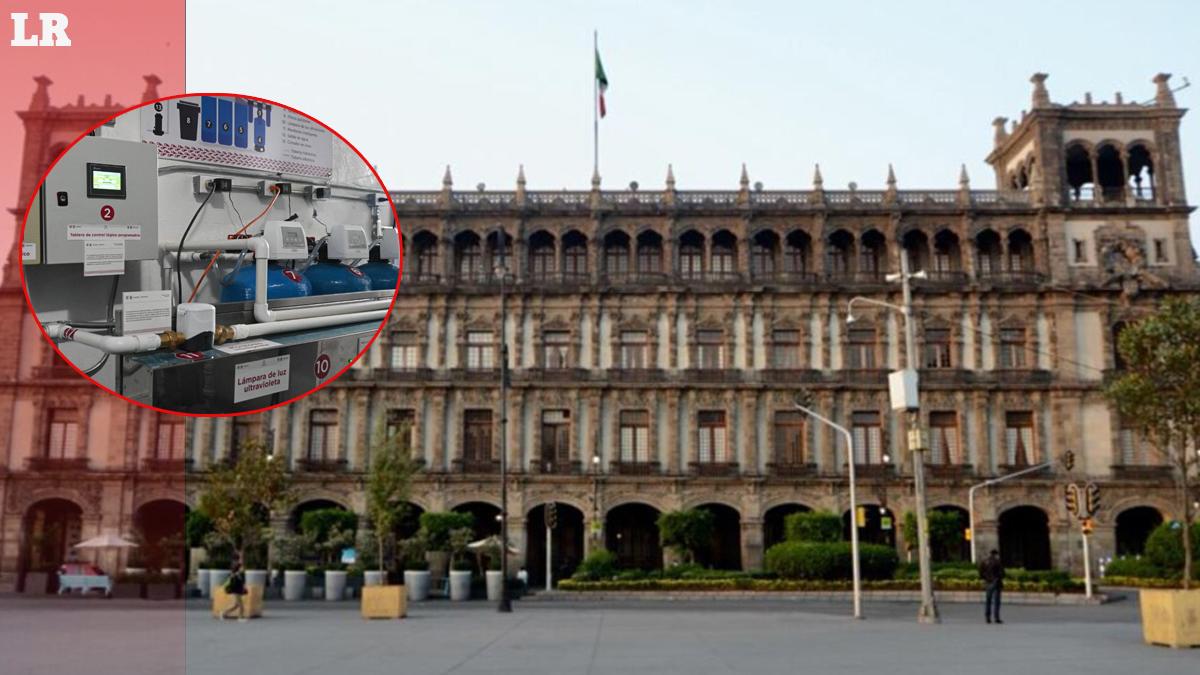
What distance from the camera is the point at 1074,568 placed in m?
45.6

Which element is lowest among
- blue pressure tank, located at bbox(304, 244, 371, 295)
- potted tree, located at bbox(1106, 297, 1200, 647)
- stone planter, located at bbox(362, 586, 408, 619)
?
stone planter, located at bbox(362, 586, 408, 619)

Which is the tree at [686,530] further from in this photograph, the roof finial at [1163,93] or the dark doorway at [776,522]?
the roof finial at [1163,93]

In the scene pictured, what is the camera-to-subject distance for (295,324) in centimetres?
382

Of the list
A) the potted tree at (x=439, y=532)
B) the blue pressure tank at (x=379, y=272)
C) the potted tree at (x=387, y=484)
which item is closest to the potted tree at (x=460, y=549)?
the potted tree at (x=439, y=532)

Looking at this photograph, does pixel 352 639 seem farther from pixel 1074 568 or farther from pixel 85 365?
pixel 1074 568

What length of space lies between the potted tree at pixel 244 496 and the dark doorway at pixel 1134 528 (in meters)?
38.7

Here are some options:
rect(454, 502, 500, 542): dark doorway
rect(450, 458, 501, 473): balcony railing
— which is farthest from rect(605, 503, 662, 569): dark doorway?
rect(450, 458, 501, 473): balcony railing

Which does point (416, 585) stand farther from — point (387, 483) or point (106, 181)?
point (106, 181)

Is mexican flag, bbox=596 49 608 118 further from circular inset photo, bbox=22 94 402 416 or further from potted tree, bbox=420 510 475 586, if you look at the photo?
circular inset photo, bbox=22 94 402 416

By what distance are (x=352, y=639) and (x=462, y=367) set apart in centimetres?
3073

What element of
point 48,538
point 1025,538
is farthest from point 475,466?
point 48,538

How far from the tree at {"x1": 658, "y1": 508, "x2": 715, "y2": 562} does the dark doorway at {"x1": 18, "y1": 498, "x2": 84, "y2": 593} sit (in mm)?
37347

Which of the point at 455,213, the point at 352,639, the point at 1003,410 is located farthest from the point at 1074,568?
the point at 352,639

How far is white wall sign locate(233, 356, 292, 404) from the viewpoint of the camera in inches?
148
